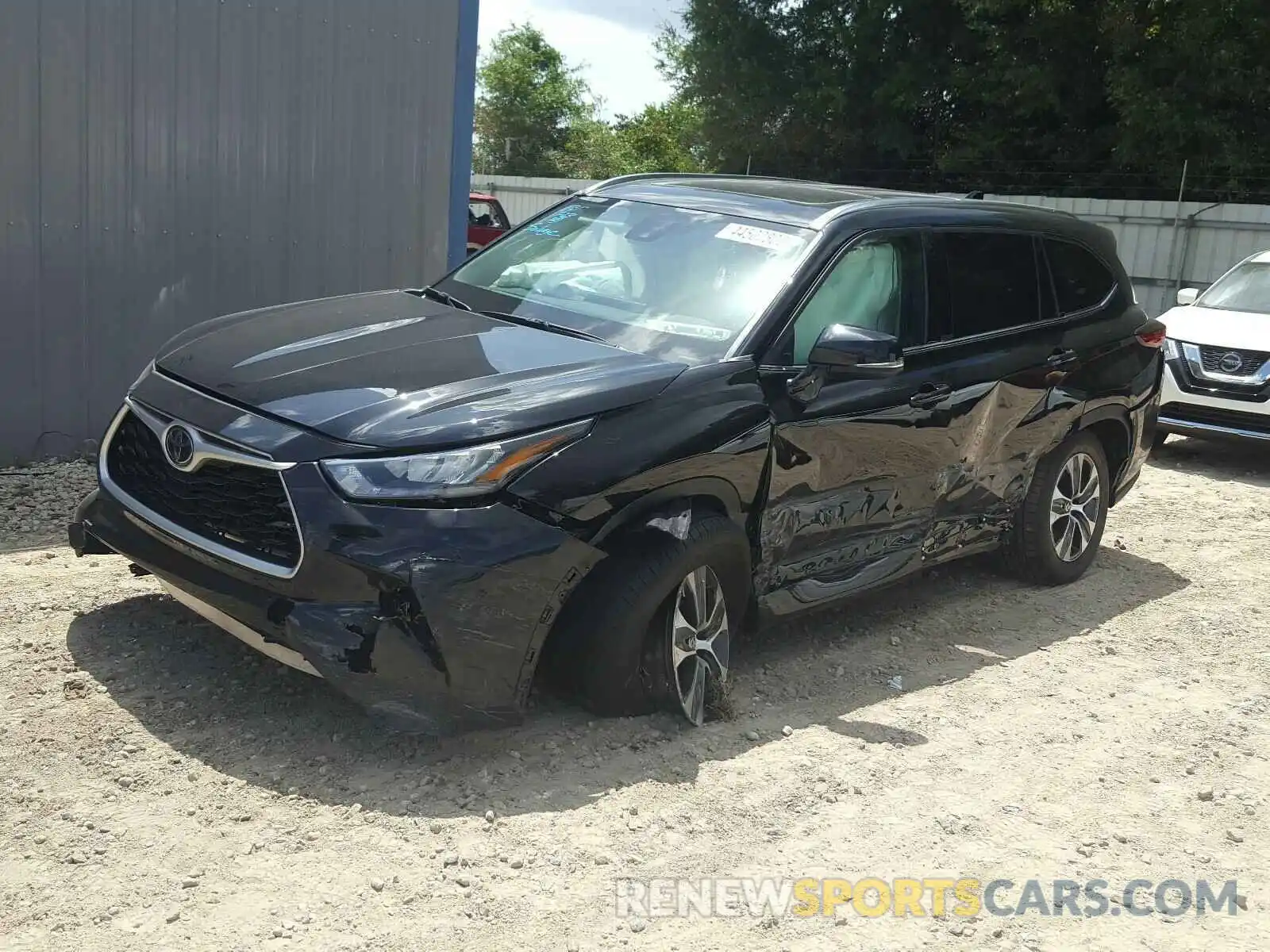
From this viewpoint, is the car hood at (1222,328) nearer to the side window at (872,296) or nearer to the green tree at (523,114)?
the side window at (872,296)

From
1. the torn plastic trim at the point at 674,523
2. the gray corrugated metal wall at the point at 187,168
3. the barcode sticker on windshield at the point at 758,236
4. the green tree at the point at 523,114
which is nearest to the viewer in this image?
the torn plastic trim at the point at 674,523

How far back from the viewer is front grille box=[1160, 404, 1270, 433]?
408 inches

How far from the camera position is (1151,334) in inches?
277

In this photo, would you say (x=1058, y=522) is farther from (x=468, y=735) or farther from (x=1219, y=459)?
(x=1219, y=459)

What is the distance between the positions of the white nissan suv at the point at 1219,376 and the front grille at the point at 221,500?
25.9ft

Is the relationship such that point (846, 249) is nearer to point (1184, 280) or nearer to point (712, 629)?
point (712, 629)

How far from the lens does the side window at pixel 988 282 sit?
571 centimetres

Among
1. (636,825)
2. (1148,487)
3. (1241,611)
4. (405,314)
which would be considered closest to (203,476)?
(405,314)

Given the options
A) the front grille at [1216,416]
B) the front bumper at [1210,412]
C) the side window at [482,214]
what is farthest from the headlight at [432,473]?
the side window at [482,214]

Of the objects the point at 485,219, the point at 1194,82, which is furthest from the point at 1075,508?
the point at 1194,82

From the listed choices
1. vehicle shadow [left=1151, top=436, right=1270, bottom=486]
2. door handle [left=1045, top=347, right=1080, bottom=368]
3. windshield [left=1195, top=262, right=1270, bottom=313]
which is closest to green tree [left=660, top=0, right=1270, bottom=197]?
windshield [left=1195, top=262, right=1270, bottom=313]

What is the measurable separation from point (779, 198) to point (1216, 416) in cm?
643

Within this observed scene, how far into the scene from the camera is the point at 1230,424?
1048cm

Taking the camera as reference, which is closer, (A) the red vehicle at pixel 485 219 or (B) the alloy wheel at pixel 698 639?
(B) the alloy wheel at pixel 698 639
